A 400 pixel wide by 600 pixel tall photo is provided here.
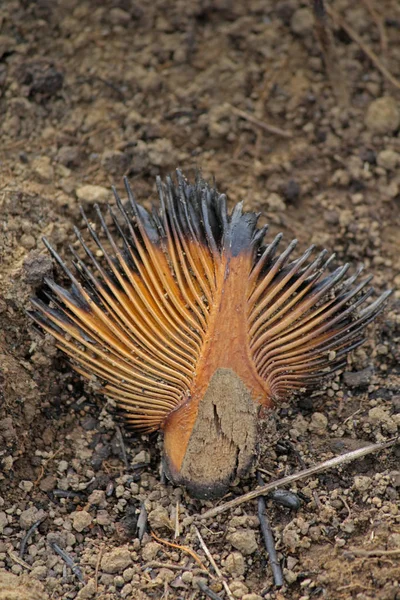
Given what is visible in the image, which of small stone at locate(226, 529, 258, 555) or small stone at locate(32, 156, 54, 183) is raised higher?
small stone at locate(32, 156, 54, 183)

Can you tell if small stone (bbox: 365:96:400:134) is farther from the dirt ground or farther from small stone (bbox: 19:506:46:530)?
small stone (bbox: 19:506:46:530)

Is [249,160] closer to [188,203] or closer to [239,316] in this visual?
[188,203]

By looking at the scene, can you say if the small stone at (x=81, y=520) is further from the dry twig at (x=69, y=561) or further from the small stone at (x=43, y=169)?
the small stone at (x=43, y=169)

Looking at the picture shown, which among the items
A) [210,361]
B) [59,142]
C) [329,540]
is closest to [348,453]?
[329,540]

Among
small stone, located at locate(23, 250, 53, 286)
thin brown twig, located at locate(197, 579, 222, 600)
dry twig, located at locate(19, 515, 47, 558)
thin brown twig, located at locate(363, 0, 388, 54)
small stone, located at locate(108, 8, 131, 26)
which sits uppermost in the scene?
small stone, located at locate(108, 8, 131, 26)

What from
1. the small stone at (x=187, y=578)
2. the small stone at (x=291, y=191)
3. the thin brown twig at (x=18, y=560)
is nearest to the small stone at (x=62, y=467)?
the thin brown twig at (x=18, y=560)

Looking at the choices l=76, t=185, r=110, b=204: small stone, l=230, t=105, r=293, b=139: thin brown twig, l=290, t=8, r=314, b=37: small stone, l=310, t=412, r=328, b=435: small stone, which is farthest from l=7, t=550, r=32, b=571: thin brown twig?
l=290, t=8, r=314, b=37: small stone
